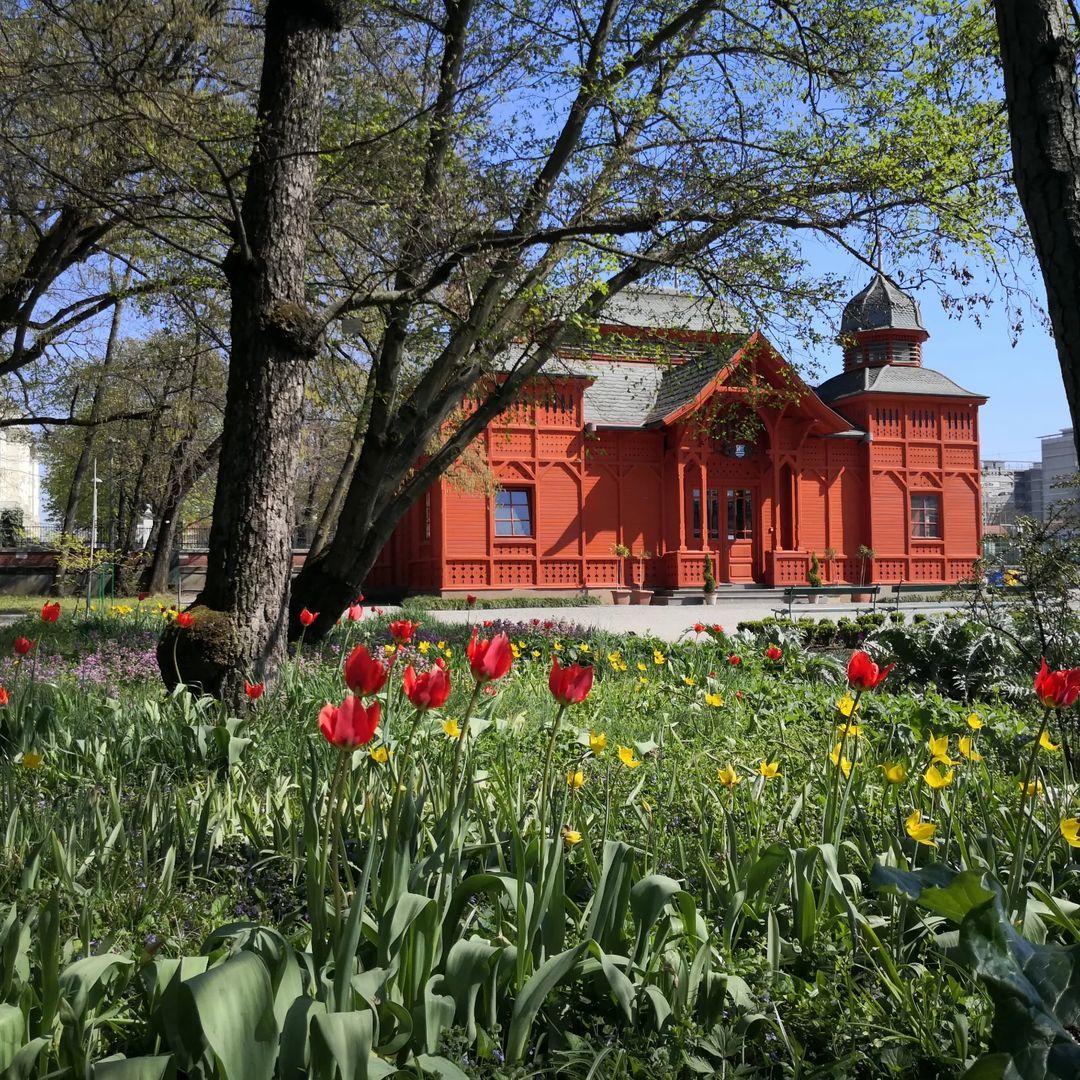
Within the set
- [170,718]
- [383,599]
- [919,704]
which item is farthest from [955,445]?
[170,718]

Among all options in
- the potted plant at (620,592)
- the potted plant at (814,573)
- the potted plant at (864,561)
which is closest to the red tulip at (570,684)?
the potted plant at (620,592)

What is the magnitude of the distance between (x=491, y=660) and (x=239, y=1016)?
0.78m

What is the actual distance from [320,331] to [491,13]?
18.5 feet

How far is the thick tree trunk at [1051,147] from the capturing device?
9.75ft

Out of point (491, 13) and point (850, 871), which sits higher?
point (491, 13)

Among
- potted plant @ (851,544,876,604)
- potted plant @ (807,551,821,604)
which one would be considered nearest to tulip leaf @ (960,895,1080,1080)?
potted plant @ (807,551,821,604)

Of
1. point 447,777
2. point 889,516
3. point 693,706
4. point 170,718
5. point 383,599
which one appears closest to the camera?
point 447,777

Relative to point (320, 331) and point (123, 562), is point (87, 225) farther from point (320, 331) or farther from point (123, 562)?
point (123, 562)

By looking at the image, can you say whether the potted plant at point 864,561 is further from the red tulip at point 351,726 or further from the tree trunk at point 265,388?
the red tulip at point 351,726

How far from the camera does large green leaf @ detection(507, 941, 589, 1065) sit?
177cm

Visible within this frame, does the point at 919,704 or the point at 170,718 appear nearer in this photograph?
the point at 170,718

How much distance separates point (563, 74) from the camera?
29.9 feet

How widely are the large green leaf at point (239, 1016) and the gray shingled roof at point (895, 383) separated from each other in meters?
29.3

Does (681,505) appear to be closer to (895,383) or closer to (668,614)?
(668,614)
